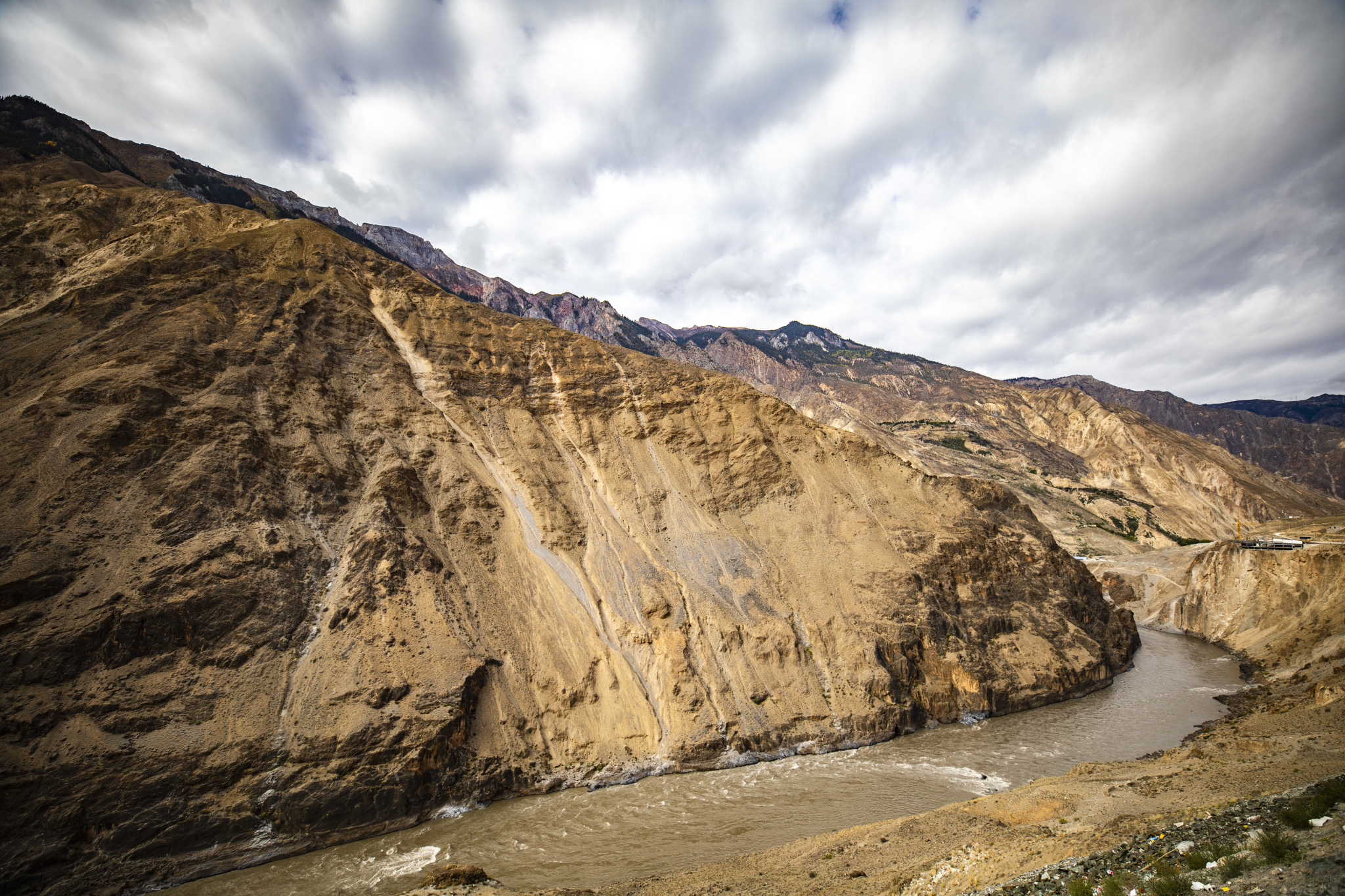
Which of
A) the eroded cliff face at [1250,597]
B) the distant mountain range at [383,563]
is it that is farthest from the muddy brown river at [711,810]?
the eroded cliff face at [1250,597]

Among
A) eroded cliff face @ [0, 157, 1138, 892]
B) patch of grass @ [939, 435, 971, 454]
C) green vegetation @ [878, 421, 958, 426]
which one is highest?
green vegetation @ [878, 421, 958, 426]

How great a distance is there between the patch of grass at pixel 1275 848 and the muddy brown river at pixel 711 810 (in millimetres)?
12096

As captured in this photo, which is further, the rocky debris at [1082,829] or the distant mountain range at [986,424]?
the distant mountain range at [986,424]

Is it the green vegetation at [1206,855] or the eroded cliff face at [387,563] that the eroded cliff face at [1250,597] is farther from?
the green vegetation at [1206,855]

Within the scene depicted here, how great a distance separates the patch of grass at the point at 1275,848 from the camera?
280 inches

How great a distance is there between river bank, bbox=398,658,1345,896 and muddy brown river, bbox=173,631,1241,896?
2.00 meters

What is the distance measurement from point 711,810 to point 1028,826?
9.75m

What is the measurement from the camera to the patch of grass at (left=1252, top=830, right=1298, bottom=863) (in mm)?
7109

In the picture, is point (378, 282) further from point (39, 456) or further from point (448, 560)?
point (448, 560)

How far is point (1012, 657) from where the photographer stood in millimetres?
28516

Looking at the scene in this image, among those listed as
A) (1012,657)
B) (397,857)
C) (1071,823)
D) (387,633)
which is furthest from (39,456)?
(1012,657)

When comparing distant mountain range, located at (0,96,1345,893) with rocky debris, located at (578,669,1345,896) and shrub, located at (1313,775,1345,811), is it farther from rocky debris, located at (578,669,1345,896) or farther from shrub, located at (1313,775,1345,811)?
shrub, located at (1313,775,1345,811)

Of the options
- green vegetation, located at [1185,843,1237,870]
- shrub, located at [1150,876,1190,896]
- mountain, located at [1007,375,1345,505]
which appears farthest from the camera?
mountain, located at [1007,375,1345,505]

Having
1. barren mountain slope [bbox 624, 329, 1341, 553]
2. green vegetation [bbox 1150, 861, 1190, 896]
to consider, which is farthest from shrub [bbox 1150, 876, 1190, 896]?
barren mountain slope [bbox 624, 329, 1341, 553]
